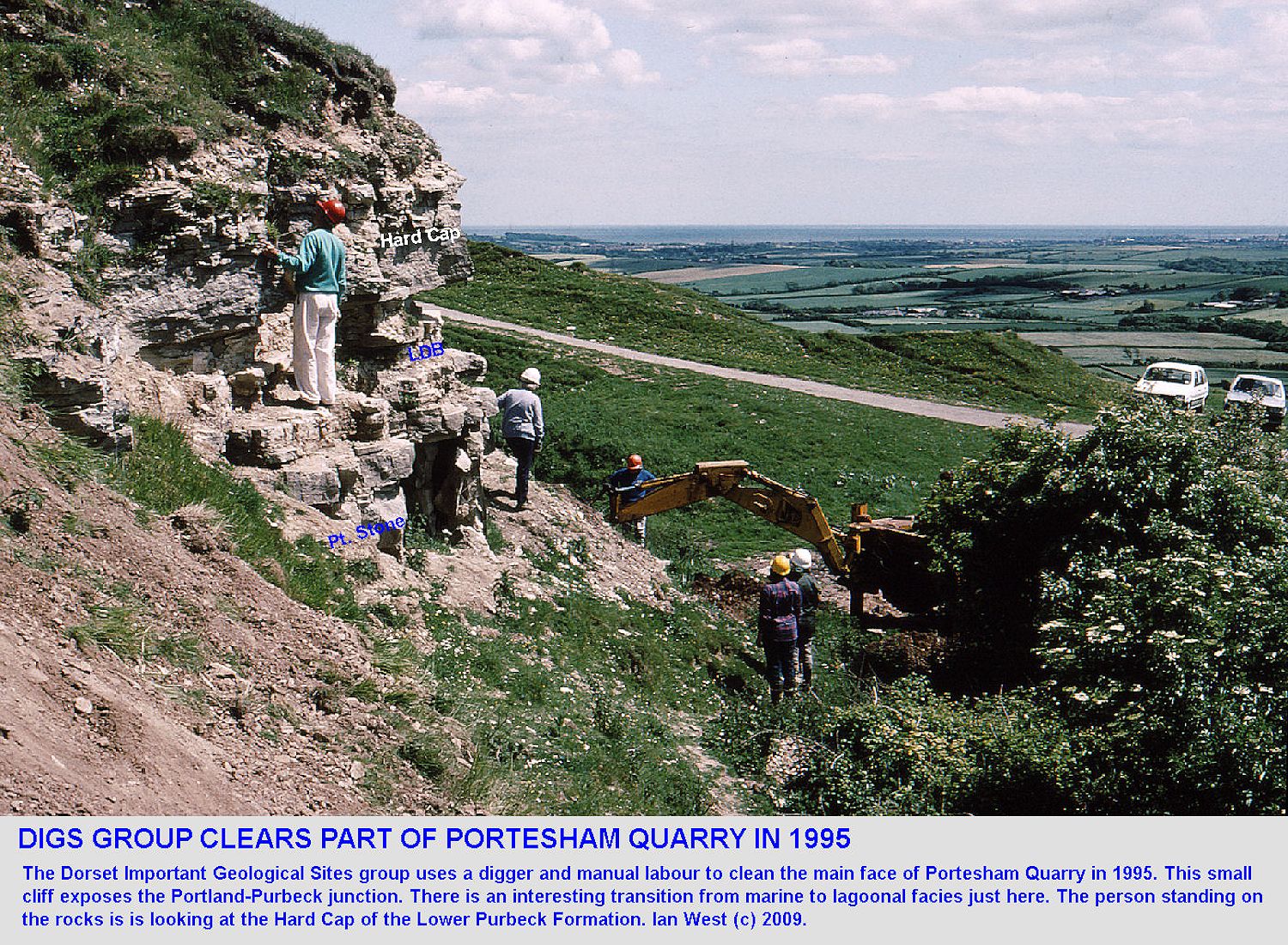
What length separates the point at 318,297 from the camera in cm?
1255

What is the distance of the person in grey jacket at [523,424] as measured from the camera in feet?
51.9

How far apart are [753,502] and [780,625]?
14.3ft

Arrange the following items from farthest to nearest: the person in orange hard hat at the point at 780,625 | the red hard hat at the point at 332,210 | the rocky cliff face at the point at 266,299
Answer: the person in orange hard hat at the point at 780,625
the red hard hat at the point at 332,210
the rocky cliff face at the point at 266,299

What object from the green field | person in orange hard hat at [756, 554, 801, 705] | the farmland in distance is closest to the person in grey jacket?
person in orange hard hat at [756, 554, 801, 705]

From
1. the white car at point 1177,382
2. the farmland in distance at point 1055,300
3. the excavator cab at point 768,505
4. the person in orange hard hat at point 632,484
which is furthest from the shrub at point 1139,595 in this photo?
the farmland in distance at point 1055,300

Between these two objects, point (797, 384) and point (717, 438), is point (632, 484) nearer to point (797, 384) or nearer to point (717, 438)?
point (717, 438)

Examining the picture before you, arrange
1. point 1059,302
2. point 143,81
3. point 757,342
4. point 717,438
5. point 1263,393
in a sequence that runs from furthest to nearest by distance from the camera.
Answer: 1. point 1059,302
2. point 757,342
3. point 1263,393
4. point 717,438
5. point 143,81

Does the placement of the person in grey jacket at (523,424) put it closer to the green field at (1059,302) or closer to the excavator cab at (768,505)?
the excavator cab at (768,505)

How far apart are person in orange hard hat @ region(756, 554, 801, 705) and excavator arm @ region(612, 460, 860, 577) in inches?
131

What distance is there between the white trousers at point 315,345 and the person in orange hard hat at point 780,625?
582 cm

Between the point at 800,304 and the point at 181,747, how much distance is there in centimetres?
10402

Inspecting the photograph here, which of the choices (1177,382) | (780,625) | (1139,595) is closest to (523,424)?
(780,625)

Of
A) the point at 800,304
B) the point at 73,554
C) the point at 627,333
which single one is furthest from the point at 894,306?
the point at 73,554

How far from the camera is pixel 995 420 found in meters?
32.2
